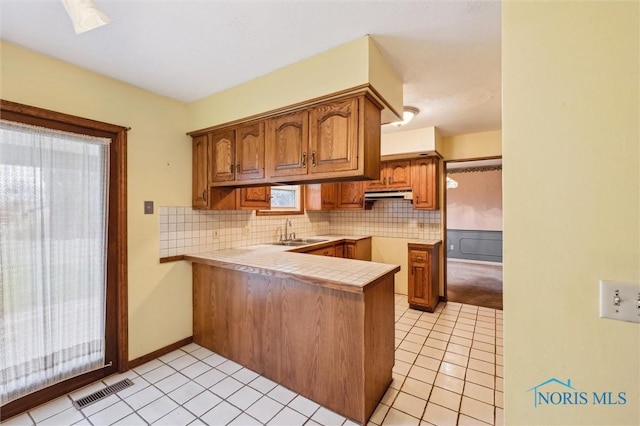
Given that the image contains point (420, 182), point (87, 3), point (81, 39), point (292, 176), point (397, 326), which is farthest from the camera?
point (420, 182)

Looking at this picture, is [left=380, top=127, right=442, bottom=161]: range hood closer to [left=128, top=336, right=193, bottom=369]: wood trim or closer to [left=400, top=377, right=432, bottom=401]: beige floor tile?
[left=400, top=377, right=432, bottom=401]: beige floor tile

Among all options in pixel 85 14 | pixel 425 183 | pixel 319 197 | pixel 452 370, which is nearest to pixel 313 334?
pixel 452 370

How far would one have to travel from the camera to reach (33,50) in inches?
74.4

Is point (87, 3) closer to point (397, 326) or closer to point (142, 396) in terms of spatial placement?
point (142, 396)

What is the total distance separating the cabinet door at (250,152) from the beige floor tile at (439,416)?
6.95ft

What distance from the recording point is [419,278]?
3.79 metres

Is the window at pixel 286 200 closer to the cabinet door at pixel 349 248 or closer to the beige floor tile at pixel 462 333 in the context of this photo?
the cabinet door at pixel 349 248

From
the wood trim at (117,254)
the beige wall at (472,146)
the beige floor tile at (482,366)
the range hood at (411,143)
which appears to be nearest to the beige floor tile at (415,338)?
the beige floor tile at (482,366)

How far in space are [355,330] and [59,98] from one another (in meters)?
2.66

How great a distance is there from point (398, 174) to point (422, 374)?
8.95ft

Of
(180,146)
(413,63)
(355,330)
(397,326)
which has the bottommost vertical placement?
(397,326)

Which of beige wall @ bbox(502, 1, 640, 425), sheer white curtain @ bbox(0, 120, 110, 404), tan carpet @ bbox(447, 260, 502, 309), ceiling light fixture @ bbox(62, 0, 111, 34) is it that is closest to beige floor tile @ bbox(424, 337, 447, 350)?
tan carpet @ bbox(447, 260, 502, 309)

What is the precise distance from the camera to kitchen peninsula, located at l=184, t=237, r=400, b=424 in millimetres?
1801

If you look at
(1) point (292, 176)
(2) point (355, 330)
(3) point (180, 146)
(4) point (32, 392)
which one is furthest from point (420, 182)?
(4) point (32, 392)
